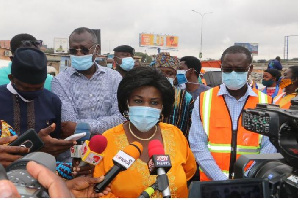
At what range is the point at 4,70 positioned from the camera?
137 inches

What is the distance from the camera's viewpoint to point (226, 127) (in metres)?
2.59

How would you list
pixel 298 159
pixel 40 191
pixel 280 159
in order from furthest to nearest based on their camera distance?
pixel 280 159 → pixel 298 159 → pixel 40 191

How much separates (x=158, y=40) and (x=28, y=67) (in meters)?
47.2

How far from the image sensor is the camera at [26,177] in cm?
91

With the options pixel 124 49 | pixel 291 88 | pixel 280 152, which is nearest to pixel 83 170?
pixel 280 152

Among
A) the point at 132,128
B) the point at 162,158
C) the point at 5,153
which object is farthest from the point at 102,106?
the point at 162,158

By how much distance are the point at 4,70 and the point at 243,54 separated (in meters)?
2.33

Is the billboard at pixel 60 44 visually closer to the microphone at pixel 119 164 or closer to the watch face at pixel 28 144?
the watch face at pixel 28 144

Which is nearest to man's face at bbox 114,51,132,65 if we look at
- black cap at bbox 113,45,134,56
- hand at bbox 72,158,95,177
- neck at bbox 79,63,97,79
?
black cap at bbox 113,45,134,56

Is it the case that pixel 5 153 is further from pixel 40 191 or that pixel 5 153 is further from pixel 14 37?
pixel 14 37

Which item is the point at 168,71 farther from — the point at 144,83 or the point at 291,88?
the point at 291,88

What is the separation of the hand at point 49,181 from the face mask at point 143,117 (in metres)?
1.25

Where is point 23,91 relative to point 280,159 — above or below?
above

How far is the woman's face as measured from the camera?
7.47 ft
